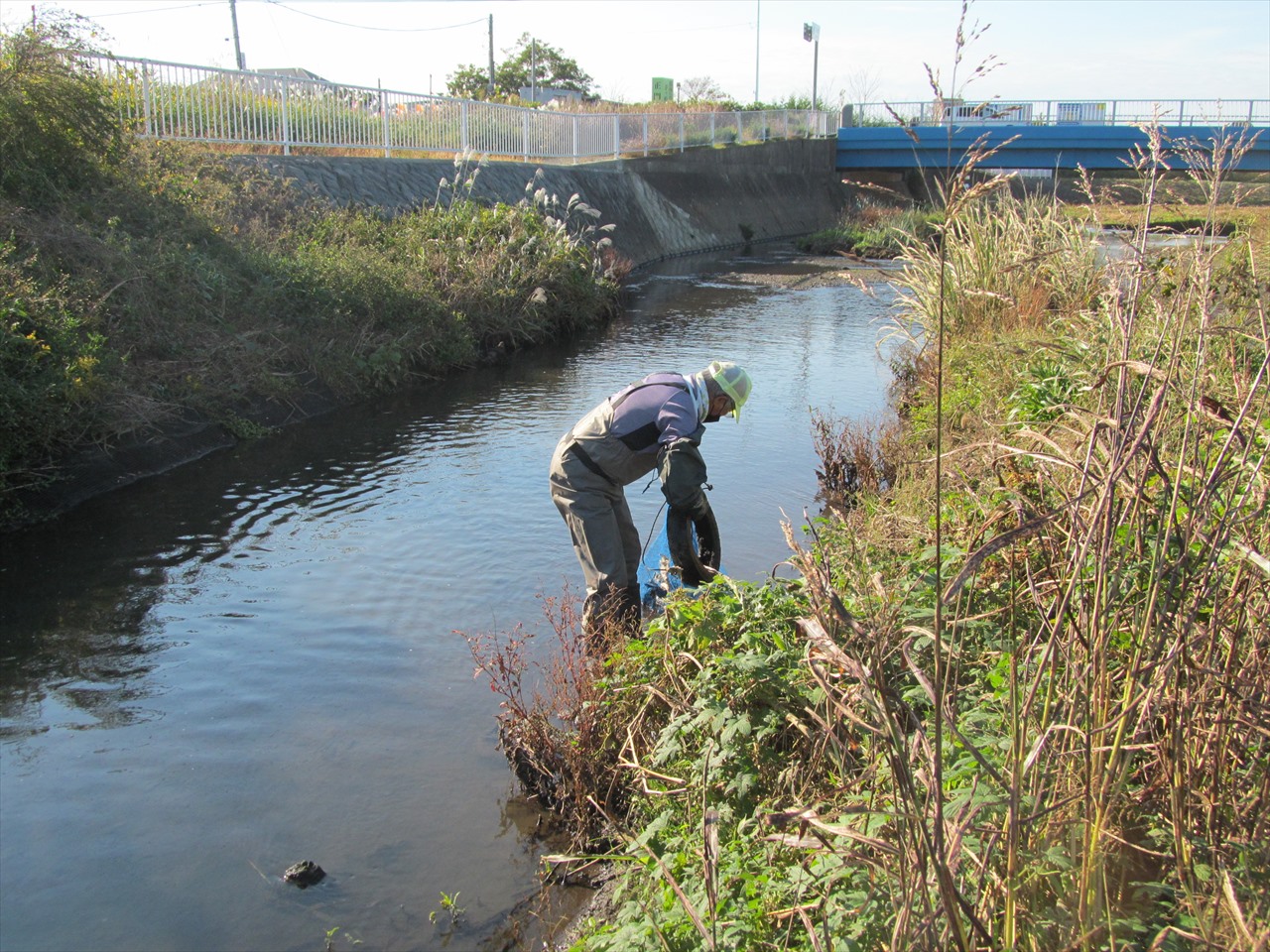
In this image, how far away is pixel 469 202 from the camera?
18.4m

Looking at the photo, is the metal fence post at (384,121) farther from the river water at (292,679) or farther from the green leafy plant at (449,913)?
the green leafy plant at (449,913)

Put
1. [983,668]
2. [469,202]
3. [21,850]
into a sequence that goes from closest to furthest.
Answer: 1. [983,668]
2. [21,850]
3. [469,202]

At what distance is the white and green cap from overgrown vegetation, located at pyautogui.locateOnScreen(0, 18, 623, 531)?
Result: 18.6 feet

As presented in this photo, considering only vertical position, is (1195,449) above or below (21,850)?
above

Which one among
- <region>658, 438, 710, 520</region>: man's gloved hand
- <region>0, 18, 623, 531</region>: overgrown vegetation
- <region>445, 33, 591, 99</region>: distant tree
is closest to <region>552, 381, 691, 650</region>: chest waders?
<region>658, 438, 710, 520</region>: man's gloved hand

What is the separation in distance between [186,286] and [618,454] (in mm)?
8000

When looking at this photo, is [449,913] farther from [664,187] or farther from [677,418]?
[664,187]

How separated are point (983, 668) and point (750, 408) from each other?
8.89 meters

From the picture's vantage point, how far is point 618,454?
5668 mm

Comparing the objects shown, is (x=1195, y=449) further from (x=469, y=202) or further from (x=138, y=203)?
(x=469, y=202)

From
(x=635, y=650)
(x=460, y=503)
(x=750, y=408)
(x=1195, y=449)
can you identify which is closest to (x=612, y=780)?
(x=635, y=650)

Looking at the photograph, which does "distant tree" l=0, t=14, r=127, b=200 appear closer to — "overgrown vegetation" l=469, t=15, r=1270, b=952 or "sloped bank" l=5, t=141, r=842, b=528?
"sloped bank" l=5, t=141, r=842, b=528

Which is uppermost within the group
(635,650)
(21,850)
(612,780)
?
(635,650)

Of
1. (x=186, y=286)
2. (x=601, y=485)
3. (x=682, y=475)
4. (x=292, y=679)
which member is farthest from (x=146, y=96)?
(x=682, y=475)
